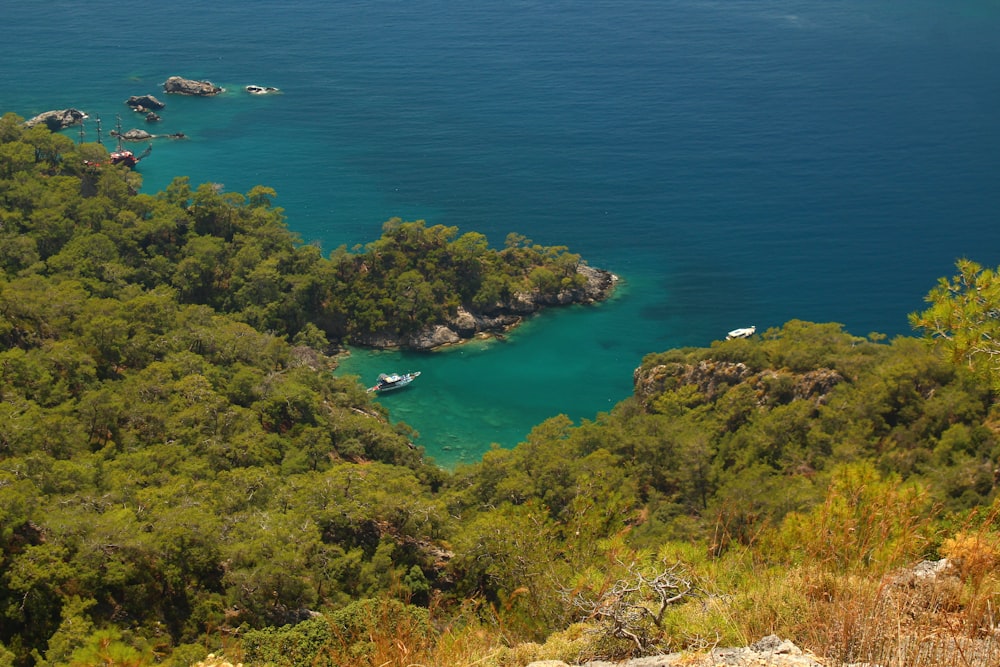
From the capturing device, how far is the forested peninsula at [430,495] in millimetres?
12898

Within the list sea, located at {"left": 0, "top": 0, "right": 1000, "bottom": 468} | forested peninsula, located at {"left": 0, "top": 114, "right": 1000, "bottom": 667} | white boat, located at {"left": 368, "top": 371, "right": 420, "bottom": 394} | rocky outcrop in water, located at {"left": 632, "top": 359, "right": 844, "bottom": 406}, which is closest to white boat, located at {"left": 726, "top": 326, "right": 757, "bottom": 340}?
sea, located at {"left": 0, "top": 0, "right": 1000, "bottom": 468}

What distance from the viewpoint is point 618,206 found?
261ft

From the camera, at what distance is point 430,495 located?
122 feet

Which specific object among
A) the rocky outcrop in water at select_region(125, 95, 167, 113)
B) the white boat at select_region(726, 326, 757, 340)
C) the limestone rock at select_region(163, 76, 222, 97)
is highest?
the limestone rock at select_region(163, 76, 222, 97)

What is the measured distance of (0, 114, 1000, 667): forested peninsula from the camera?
508 inches

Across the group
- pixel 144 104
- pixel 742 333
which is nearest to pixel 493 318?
pixel 742 333

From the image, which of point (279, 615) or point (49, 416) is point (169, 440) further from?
point (279, 615)

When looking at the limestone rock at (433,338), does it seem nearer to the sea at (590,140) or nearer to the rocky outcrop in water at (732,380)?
the sea at (590,140)

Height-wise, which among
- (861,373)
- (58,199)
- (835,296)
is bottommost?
(835,296)

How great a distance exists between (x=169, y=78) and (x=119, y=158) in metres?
30.9

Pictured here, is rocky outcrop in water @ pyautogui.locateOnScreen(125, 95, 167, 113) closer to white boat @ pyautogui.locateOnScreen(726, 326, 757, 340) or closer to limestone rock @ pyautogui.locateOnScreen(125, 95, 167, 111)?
limestone rock @ pyautogui.locateOnScreen(125, 95, 167, 111)

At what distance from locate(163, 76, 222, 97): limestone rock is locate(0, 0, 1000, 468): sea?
1.88 m

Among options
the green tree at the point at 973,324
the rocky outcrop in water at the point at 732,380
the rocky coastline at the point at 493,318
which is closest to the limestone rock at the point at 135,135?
the rocky coastline at the point at 493,318

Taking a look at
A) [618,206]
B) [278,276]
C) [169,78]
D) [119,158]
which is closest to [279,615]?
[278,276]
